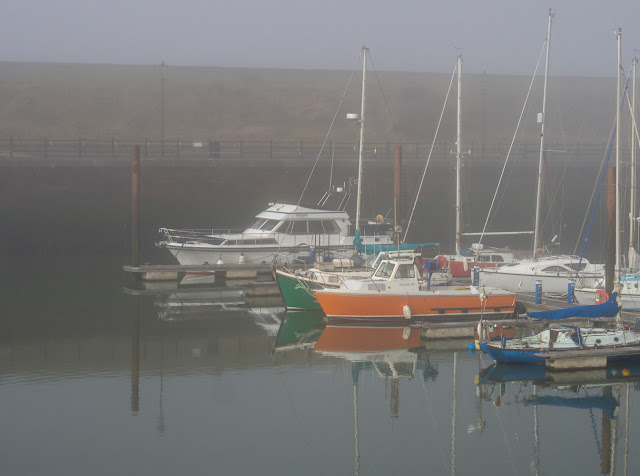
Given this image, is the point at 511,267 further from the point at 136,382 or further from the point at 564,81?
the point at 564,81

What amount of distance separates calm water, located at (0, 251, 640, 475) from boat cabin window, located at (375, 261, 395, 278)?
1.53 metres

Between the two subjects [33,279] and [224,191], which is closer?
[33,279]

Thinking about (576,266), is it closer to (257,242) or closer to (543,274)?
(543,274)

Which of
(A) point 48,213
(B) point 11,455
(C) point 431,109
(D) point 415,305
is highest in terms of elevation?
(C) point 431,109

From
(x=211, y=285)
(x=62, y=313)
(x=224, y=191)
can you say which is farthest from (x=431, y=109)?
(x=62, y=313)

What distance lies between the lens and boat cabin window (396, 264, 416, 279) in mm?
23578

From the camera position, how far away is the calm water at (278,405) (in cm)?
1467

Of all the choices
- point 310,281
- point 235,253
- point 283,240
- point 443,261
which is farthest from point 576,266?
point 235,253

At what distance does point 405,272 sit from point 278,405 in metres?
7.27

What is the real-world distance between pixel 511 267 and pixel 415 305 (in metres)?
5.72

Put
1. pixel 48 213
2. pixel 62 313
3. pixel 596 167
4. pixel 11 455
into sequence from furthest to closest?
pixel 596 167 → pixel 48 213 → pixel 62 313 → pixel 11 455

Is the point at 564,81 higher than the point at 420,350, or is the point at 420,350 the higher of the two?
the point at 564,81

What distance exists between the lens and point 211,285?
3234 centimetres

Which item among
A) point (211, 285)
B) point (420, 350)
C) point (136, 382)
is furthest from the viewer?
point (211, 285)
